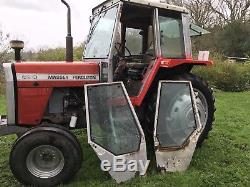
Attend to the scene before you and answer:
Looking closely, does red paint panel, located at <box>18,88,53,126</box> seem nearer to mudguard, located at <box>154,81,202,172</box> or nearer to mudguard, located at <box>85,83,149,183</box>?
mudguard, located at <box>85,83,149,183</box>

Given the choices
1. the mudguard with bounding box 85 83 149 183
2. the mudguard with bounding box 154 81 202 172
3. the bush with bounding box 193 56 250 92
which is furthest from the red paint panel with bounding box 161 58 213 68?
the bush with bounding box 193 56 250 92

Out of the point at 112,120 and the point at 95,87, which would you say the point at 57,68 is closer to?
the point at 95,87

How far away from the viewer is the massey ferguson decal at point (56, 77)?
4.79 meters

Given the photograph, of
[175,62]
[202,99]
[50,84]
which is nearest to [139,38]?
[175,62]

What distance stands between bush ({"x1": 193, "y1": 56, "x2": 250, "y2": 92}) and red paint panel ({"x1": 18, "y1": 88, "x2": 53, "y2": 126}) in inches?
394

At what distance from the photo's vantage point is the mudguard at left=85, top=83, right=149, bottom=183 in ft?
14.4

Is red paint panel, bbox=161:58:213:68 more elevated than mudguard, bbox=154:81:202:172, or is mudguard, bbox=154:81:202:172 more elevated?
red paint panel, bbox=161:58:213:68

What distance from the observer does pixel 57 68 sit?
4.89 metres

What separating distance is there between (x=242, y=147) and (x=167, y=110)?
1.72m

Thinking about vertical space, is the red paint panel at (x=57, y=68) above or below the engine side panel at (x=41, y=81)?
above

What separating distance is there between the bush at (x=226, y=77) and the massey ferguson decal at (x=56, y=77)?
972 cm

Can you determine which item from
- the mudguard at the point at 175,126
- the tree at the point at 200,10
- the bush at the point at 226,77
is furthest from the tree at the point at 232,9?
the mudguard at the point at 175,126

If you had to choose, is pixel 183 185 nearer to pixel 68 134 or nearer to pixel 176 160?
pixel 176 160

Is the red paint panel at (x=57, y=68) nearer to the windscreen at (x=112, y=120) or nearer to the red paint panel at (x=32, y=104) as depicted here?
the red paint panel at (x=32, y=104)
